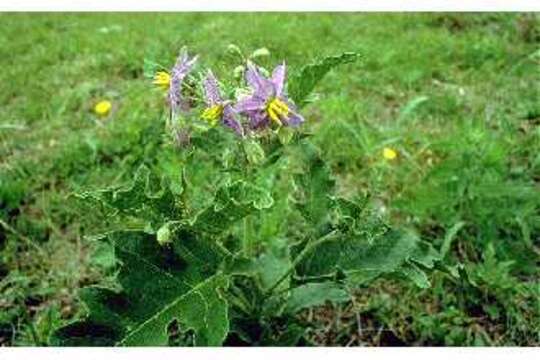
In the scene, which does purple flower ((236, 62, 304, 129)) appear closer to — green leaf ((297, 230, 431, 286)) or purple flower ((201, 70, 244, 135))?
purple flower ((201, 70, 244, 135))

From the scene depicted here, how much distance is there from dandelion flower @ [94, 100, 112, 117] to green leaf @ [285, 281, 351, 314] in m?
1.76

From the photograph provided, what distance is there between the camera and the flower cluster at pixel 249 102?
5.91ft

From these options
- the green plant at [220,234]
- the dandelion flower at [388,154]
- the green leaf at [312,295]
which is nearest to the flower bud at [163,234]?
the green plant at [220,234]

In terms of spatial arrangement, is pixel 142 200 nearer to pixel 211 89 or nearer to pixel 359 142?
pixel 211 89

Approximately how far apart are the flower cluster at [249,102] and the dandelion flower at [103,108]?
2006mm

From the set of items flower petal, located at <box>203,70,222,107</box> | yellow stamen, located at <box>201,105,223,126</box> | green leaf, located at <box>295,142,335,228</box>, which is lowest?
green leaf, located at <box>295,142,335,228</box>

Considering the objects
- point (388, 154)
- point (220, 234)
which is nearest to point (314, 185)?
point (220, 234)

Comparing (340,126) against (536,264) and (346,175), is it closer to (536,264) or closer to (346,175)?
(346,175)

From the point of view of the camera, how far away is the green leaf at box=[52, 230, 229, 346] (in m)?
1.89

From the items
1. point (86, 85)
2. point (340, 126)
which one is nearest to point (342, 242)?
point (340, 126)

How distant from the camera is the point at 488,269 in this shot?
2547 millimetres

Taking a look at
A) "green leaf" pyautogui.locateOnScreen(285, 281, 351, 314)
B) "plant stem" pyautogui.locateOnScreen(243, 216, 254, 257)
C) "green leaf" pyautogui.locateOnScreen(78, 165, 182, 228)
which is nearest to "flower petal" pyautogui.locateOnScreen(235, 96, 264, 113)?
"green leaf" pyautogui.locateOnScreen(78, 165, 182, 228)

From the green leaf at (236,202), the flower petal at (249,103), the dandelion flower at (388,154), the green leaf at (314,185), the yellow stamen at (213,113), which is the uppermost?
the flower petal at (249,103)
